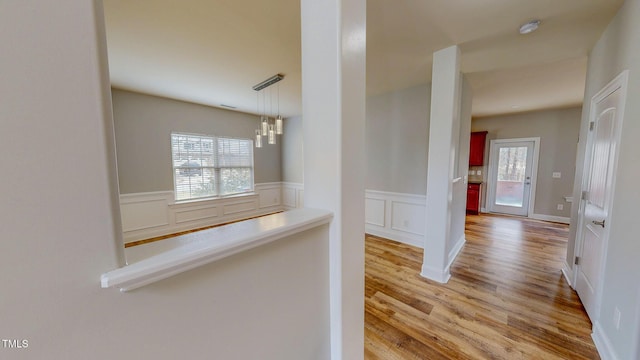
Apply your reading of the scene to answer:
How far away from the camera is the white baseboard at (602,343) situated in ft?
4.59

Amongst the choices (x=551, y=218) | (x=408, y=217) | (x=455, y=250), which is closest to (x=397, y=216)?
(x=408, y=217)

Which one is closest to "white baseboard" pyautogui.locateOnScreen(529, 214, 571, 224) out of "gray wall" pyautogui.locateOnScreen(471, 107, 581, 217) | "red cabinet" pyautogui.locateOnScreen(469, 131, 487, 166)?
"gray wall" pyautogui.locateOnScreen(471, 107, 581, 217)

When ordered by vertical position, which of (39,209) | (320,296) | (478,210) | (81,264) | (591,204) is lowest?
(478,210)

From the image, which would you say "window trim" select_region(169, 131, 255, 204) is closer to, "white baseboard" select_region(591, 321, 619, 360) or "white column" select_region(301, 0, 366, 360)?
"white column" select_region(301, 0, 366, 360)

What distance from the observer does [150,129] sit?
383 centimetres

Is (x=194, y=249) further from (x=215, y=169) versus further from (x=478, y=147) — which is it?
(x=478, y=147)

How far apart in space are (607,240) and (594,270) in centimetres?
44

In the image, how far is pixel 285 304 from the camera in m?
0.96

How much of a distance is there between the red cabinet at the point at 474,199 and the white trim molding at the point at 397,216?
315 cm

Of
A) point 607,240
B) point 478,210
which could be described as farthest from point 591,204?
point 478,210

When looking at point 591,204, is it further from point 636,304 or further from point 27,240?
point 27,240

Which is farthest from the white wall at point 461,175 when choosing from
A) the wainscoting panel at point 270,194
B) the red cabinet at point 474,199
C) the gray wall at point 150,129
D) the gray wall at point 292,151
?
the gray wall at point 150,129

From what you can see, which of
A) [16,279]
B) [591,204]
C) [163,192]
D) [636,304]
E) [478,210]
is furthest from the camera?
[478,210]

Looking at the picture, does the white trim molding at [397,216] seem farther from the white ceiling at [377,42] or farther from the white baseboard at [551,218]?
the white baseboard at [551,218]
